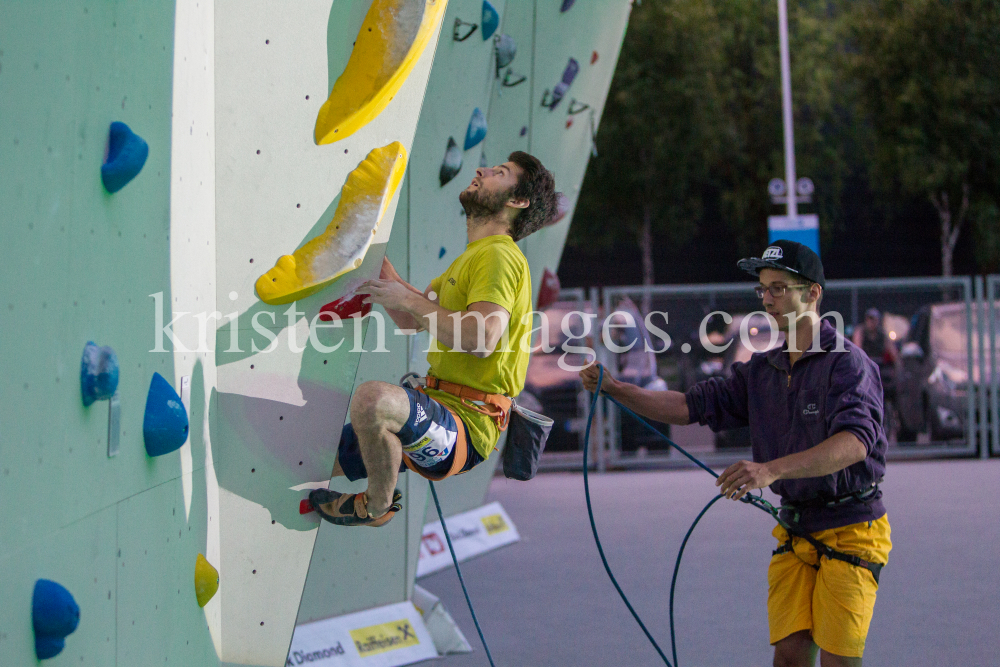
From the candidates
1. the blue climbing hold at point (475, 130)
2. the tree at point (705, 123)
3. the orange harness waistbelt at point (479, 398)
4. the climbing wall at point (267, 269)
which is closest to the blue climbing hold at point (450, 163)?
the blue climbing hold at point (475, 130)

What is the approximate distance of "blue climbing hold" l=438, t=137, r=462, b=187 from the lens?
4.23 m

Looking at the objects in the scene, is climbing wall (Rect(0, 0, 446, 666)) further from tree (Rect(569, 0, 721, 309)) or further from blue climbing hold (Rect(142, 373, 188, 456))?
tree (Rect(569, 0, 721, 309))

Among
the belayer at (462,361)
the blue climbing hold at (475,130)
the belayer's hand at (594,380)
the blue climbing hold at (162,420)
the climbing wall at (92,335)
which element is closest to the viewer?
the climbing wall at (92,335)

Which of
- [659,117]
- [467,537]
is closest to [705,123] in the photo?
[659,117]

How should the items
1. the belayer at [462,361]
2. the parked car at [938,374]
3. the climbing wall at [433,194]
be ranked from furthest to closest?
the parked car at [938,374] < the climbing wall at [433,194] < the belayer at [462,361]

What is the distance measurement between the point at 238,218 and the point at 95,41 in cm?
86

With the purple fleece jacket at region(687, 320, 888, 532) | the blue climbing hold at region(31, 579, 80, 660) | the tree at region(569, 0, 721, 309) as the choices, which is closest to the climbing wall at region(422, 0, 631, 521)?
the purple fleece jacket at region(687, 320, 888, 532)

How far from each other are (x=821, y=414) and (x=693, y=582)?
3059 mm

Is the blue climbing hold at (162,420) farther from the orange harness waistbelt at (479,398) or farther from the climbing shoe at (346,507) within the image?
the orange harness waistbelt at (479,398)

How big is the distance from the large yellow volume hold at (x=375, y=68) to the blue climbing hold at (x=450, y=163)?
123 cm

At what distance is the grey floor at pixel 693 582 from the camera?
175 inches

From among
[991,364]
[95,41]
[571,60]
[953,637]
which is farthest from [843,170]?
[95,41]

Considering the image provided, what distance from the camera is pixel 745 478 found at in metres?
2.58

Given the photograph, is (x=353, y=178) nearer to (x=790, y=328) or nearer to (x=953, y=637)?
(x=790, y=328)
